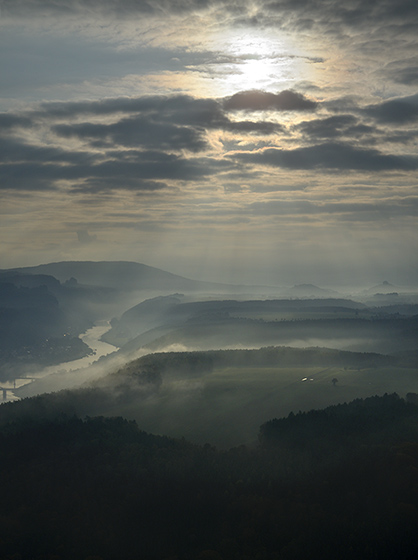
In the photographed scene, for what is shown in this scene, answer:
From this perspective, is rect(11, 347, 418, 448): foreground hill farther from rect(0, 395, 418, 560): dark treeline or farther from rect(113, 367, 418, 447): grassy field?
rect(0, 395, 418, 560): dark treeline

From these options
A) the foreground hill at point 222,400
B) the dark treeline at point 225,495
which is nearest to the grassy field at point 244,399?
the foreground hill at point 222,400

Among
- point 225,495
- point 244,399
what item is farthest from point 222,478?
point 244,399

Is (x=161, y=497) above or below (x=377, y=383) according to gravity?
below

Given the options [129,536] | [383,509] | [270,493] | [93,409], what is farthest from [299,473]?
[93,409]

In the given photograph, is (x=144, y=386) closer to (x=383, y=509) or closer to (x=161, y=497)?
(x=161, y=497)

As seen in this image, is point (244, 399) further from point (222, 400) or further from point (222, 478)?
point (222, 478)

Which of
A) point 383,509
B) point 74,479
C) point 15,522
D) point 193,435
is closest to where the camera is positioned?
point 383,509
